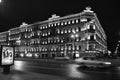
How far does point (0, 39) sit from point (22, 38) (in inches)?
1492

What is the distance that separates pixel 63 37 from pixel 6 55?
64203 millimetres

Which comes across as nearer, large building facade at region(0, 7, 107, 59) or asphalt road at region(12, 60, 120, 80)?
asphalt road at region(12, 60, 120, 80)

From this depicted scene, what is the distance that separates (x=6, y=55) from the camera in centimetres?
1634

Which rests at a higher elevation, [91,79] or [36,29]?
[36,29]

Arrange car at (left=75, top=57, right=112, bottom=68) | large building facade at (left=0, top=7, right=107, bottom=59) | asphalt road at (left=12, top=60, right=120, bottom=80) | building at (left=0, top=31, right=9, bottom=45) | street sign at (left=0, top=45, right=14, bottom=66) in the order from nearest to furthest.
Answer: asphalt road at (left=12, top=60, right=120, bottom=80)
street sign at (left=0, top=45, right=14, bottom=66)
car at (left=75, top=57, right=112, bottom=68)
large building facade at (left=0, top=7, right=107, bottom=59)
building at (left=0, top=31, right=9, bottom=45)

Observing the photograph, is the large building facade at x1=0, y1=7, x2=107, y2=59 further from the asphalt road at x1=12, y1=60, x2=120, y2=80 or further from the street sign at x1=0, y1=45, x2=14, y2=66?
the street sign at x1=0, y1=45, x2=14, y2=66

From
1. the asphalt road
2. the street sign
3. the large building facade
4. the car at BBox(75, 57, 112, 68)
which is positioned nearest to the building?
the large building facade

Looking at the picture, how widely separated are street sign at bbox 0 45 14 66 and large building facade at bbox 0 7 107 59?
5213cm

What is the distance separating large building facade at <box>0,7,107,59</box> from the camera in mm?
70994

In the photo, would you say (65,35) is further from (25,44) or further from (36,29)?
(25,44)

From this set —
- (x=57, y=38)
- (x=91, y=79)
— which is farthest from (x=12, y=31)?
(x=91, y=79)

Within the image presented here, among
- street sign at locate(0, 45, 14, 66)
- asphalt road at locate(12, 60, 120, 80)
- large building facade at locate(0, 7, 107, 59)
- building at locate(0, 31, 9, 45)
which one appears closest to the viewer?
asphalt road at locate(12, 60, 120, 80)

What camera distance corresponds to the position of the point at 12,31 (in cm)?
12069

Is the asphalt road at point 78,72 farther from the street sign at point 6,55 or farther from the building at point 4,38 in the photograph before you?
the building at point 4,38
